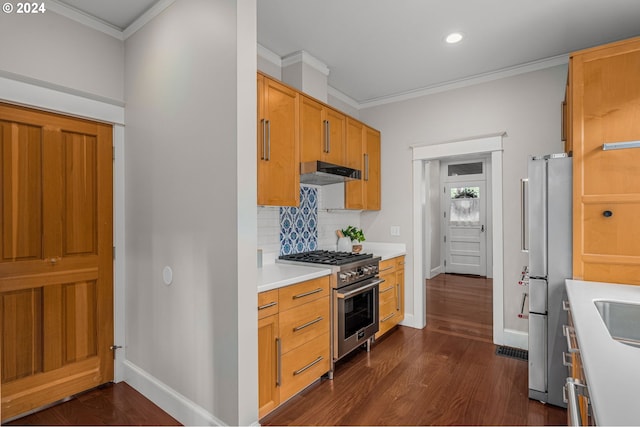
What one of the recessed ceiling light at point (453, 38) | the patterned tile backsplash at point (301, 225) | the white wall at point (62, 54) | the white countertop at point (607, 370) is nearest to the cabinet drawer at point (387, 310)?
the patterned tile backsplash at point (301, 225)

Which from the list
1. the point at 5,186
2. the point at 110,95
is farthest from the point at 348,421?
the point at 110,95

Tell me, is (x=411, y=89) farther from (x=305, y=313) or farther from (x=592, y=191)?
(x=305, y=313)

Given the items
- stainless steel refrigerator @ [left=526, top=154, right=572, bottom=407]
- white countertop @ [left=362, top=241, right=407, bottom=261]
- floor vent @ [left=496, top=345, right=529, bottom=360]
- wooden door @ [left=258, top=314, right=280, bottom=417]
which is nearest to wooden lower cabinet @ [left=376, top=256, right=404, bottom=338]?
white countertop @ [left=362, top=241, right=407, bottom=261]

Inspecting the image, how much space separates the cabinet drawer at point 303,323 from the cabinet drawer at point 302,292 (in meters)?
0.04

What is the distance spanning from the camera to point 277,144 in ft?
8.48

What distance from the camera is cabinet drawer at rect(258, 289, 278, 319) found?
2000 mm

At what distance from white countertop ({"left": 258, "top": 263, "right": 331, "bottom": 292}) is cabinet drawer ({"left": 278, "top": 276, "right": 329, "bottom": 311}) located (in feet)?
0.13

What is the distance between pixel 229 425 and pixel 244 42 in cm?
217

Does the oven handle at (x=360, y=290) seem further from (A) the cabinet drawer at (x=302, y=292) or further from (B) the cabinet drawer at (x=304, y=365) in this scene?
(B) the cabinet drawer at (x=304, y=365)

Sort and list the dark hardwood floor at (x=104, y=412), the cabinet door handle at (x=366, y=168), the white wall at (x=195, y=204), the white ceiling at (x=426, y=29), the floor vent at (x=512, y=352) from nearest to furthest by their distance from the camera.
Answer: the white wall at (x=195, y=204)
the dark hardwood floor at (x=104, y=412)
the white ceiling at (x=426, y=29)
the floor vent at (x=512, y=352)
the cabinet door handle at (x=366, y=168)

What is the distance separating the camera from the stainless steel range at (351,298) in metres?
2.66

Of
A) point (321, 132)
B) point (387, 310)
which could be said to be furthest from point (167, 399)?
point (321, 132)

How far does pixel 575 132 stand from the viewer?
2.18 m

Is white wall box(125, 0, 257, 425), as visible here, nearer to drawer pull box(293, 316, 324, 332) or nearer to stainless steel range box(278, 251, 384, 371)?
drawer pull box(293, 316, 324, 332)
